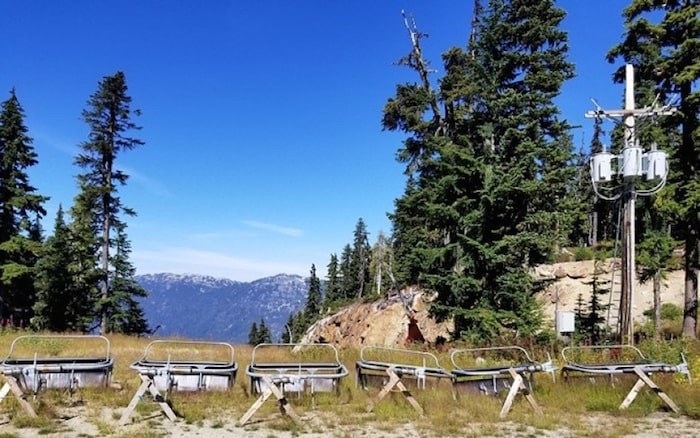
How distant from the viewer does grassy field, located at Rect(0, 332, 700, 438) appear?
23.6 feet

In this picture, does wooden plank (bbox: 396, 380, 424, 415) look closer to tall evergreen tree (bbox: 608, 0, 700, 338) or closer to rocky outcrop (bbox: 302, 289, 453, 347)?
tall evergreen tree (bbox: 608, 0, 700, 338)

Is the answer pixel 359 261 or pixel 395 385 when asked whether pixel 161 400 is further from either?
pixel 359 261

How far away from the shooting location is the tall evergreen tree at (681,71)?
50.0 feet

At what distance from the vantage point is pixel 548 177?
15.8 m

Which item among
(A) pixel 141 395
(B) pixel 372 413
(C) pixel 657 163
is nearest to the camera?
(A) pixel 141 395

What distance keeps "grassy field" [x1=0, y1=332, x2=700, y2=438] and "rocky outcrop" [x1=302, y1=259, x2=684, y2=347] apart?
12932 mm

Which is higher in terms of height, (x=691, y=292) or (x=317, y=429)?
(x=691, y=292)

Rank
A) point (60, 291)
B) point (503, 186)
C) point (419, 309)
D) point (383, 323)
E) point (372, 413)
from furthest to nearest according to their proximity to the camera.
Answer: point (60, 291) < point (383, 323) < point (419, 309) < point (503, 186) < point (372, 413)

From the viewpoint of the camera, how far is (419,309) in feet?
83.1

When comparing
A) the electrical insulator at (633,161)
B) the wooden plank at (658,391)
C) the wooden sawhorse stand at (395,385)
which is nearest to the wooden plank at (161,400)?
the wooden sawhorse stand at (395,385)

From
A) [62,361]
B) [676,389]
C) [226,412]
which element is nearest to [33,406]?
[62,361]

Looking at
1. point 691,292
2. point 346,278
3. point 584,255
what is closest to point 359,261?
point 346,278

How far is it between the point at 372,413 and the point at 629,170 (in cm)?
790

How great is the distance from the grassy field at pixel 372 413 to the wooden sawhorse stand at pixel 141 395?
16 cm
